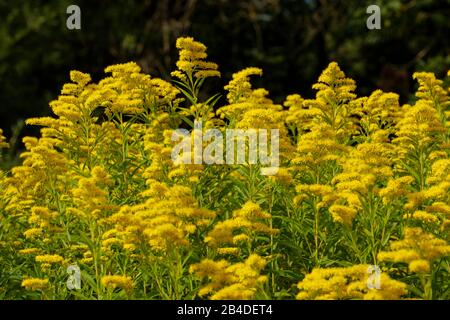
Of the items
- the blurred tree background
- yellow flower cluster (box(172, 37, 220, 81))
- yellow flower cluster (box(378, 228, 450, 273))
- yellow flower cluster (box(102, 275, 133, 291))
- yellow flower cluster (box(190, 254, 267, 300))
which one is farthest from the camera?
the blurred tree background

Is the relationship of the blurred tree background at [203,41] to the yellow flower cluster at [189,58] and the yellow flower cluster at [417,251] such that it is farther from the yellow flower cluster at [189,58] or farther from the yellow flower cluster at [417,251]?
the yellow flower cluster at [417,251]

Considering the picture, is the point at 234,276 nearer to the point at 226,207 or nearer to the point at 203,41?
the point at 226,207

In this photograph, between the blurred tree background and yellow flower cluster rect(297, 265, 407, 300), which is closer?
yellow flower cluster rect(297, 265, 407, 300)

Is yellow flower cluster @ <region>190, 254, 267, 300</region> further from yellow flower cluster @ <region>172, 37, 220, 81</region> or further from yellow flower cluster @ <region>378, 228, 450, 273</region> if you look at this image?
yellow flower cluster @ <region>172, 37, 220, 81</region>

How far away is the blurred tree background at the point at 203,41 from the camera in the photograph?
15008 mm

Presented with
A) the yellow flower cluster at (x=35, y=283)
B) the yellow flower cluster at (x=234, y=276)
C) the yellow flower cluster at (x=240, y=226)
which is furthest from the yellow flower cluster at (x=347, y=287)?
the yellow flower cluster at (x=35, y=283)

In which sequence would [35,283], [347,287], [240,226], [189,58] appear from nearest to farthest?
[347,287]
[35,283]
[240,226]
[189,58]

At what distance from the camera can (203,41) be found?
50.4 ft

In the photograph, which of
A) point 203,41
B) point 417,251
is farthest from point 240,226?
point 203,41

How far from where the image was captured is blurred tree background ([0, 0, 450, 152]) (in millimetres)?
15008

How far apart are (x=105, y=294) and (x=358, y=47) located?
1239cm

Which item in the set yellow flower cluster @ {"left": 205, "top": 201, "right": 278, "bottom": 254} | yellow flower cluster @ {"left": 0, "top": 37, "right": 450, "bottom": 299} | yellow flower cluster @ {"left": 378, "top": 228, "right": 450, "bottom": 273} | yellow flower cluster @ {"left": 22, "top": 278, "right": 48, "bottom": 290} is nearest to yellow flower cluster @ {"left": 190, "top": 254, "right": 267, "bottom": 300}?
yellow flower cluster @ {"left": 0, "top": 37, "right": 450, "bottom": 299}

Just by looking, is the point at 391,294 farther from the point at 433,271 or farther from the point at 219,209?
the point at 219,209

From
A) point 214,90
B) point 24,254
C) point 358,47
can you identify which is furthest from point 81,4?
point 24,254
